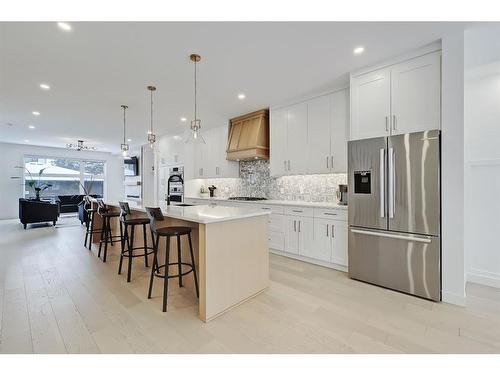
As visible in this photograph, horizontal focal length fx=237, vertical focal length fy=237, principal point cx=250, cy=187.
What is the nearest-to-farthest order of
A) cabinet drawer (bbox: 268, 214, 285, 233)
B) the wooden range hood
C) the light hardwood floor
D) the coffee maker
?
the light hardwood floor
the coffee maker
cabinet drawer (bbox: 268, 214, 285, 233)
the wooden range hood

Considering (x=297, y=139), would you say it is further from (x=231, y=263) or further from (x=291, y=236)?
(x=231, y=263)

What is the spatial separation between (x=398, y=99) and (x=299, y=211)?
1.94 metres

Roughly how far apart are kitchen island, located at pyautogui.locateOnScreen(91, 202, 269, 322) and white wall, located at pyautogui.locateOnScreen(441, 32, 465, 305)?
6.00 feet

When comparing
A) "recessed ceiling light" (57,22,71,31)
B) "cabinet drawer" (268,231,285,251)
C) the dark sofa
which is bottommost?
"cabinet drawer" (268,231,285,251)

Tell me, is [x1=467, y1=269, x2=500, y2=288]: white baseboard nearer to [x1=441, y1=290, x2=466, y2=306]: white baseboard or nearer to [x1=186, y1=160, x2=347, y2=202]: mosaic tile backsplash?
[x1=441, y1=290, x2=466, y2=306]: white baseboard

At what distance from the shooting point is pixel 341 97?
353cm

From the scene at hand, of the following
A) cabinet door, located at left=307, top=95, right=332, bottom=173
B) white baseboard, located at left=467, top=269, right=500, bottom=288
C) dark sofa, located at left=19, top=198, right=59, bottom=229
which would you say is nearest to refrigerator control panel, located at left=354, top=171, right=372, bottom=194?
cabinet door, located at left=307, top=95, right=332, bottom=173

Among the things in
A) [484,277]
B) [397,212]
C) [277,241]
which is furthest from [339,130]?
[484,277]

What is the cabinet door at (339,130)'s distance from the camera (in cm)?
350

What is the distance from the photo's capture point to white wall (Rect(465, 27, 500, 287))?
2791mm

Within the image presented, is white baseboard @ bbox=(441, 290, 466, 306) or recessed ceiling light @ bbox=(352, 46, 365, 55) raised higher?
recessed ceiling light @ bbox=(352, 46, 365, 55)
